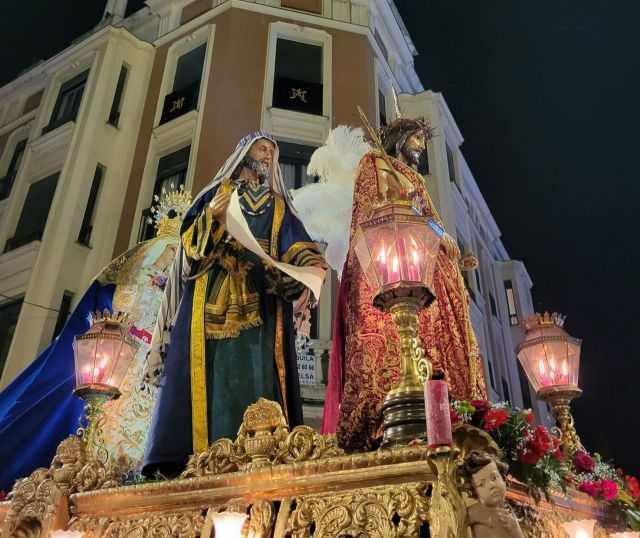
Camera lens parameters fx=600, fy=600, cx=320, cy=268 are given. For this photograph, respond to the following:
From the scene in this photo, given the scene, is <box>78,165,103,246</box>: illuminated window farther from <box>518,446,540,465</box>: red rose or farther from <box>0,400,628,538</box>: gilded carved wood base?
<box>518,446,540,465</box>: red rose

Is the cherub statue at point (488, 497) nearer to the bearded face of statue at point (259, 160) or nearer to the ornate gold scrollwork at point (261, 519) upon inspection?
the ornate gold scrollwork at point (261, 519)

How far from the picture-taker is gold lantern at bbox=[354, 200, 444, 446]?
8.61 ft

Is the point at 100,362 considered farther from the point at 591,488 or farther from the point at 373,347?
the point at 591,488

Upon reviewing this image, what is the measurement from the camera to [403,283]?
9.25ft

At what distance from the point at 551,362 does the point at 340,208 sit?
3.03 meters

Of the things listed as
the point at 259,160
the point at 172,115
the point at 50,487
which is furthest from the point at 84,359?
the point at 172,115

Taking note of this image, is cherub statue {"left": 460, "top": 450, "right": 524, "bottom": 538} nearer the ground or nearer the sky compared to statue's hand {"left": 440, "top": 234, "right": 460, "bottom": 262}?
nearer the ground

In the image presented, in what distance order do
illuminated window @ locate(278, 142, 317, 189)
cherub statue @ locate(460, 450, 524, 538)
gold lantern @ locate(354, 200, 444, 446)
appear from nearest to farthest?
cherub statue @ locate(460, 450, 524, 538), gold lantern @ locate(354, 200, 444, 446), illuminated window @ locate(278, 142, 317, 189)

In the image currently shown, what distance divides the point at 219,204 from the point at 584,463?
2765mm

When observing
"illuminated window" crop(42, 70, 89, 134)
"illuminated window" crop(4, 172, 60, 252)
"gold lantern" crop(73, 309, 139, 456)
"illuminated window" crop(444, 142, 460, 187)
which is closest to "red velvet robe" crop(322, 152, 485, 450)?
"gold lantern" crop(73, 309, 139, 456)

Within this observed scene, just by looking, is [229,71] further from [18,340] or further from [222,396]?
[222,396]

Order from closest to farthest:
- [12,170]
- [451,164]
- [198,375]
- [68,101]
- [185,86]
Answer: [198,375] → [185,86] → [68,101] → [12,170] → [451,164]

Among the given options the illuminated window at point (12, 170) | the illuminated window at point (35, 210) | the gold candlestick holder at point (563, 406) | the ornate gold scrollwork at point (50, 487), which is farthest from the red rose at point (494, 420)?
the illuminated window at point (12, 170)

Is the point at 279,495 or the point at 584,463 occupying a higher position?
the point at 584,463
